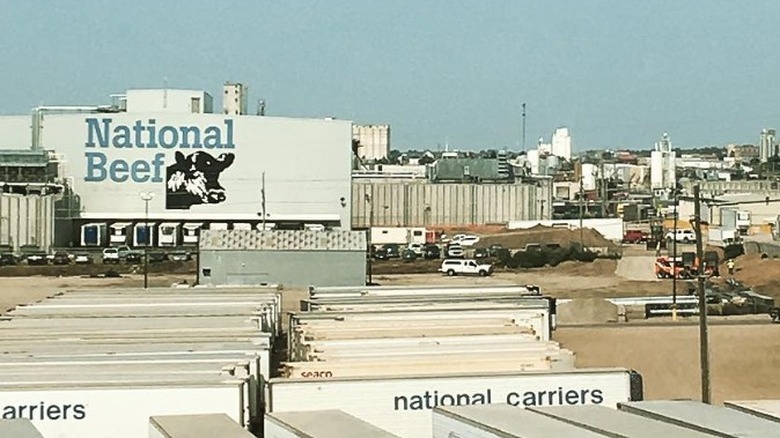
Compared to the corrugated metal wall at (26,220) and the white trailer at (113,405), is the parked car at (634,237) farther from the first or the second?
the white trailer at (113,405)

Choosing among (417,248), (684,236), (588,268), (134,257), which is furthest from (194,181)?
(684,236)

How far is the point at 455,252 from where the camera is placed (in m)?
77.4

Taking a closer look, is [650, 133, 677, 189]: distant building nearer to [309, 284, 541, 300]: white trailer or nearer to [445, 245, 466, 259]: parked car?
[445, 245, 466, 259]: parked car

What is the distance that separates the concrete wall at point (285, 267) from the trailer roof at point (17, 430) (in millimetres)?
37977

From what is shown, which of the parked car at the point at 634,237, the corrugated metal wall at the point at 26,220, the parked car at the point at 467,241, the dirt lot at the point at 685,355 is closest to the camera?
the dirt lot at the point at 685,355

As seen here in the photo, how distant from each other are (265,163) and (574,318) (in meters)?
44.7

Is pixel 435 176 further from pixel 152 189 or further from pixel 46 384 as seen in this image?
pixel 46 384

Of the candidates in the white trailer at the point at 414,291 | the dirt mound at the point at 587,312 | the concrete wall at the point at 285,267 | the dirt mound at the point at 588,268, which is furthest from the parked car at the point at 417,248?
the white trailer at the point at 414,291

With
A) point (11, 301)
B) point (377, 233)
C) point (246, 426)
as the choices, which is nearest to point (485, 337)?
point (246, 426)

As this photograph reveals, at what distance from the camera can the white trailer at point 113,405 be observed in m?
13.0

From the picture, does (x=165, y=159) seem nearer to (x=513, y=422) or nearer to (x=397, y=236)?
(x=397, y=236)

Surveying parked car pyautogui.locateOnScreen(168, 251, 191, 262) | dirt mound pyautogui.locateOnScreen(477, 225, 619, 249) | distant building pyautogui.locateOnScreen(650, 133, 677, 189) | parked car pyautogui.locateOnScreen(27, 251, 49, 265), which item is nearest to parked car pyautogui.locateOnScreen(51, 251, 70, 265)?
parked car pyautogui.locateOnScreen(27, 251, 49, 265)

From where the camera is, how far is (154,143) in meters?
81.2

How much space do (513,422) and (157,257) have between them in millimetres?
67041
